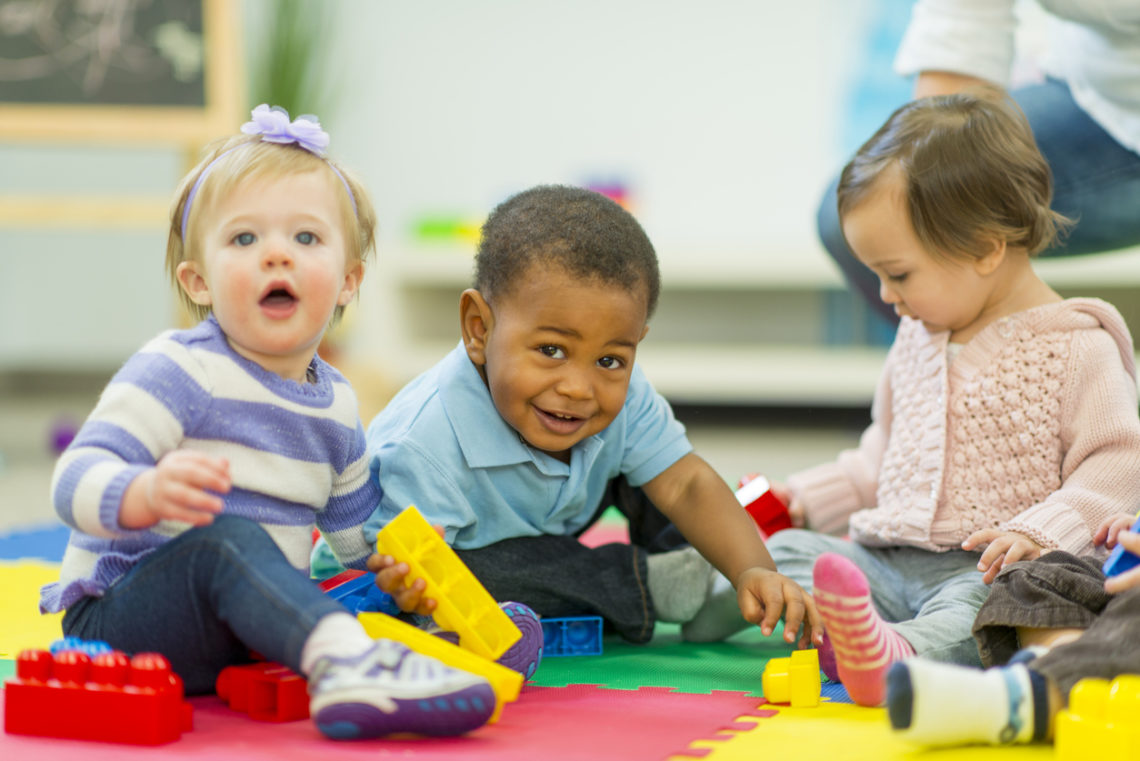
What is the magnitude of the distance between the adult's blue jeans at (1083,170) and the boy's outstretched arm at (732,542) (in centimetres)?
47

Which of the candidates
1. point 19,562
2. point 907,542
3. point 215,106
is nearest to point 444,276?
point 215,106

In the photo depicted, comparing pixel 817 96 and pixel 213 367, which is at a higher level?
pixel 817 96

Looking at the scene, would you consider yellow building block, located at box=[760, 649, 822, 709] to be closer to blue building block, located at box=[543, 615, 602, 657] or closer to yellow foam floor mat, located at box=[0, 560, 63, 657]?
blue building block, located at box=[543, 615, 602, 657]

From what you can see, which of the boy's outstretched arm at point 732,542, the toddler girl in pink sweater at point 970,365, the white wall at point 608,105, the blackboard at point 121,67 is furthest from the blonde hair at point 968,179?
the white wall at point 608,105

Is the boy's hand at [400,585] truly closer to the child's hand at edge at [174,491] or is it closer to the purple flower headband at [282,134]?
the child's hand at edge at [174,491]

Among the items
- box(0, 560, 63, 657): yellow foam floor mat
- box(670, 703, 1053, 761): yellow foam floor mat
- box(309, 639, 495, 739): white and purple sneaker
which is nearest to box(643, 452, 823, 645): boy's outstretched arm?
box(670, 703, 1053, 761): yellow foam floor mat

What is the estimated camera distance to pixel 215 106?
2848 mm

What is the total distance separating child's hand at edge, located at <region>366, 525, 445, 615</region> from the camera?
0.97 meters

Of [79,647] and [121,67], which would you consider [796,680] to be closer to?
[79,647]

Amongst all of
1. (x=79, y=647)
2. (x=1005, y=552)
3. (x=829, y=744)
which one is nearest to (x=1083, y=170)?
(x=1005, y=552)

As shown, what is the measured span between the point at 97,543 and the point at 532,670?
1.21 feet

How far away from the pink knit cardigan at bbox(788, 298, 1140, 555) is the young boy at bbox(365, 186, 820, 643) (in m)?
0.19

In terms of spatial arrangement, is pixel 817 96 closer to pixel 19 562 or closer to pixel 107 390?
pixel 19 562

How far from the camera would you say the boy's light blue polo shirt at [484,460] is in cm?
113
